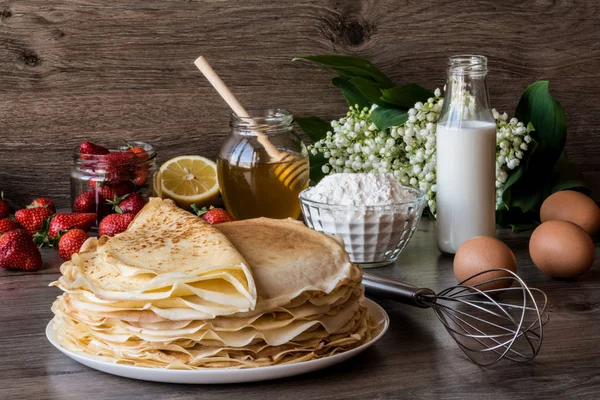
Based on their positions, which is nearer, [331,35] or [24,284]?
[24,284]

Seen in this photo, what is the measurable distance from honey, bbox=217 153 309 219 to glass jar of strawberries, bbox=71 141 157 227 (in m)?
0.16

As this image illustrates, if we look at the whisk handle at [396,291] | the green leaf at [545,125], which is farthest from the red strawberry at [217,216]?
the green leaf at [545,125]

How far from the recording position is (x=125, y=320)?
0.84m

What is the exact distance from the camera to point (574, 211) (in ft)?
4.77

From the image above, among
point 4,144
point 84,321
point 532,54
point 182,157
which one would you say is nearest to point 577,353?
point 84,321

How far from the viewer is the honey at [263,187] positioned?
1.52 m

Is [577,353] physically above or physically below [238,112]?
below

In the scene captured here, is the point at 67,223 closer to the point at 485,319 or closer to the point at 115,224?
the point at 115,224

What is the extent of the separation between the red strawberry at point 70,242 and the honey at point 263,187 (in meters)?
0.28

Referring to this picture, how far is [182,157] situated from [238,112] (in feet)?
0.84

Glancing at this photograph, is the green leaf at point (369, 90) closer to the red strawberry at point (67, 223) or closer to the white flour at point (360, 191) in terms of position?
the white flour at point (360, 191)

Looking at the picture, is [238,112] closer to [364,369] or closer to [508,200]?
[508,200]

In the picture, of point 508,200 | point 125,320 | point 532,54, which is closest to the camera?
point 125,320

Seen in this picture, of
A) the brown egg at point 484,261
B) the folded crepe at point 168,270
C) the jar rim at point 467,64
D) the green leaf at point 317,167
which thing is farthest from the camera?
the green leaf at point 317,167
